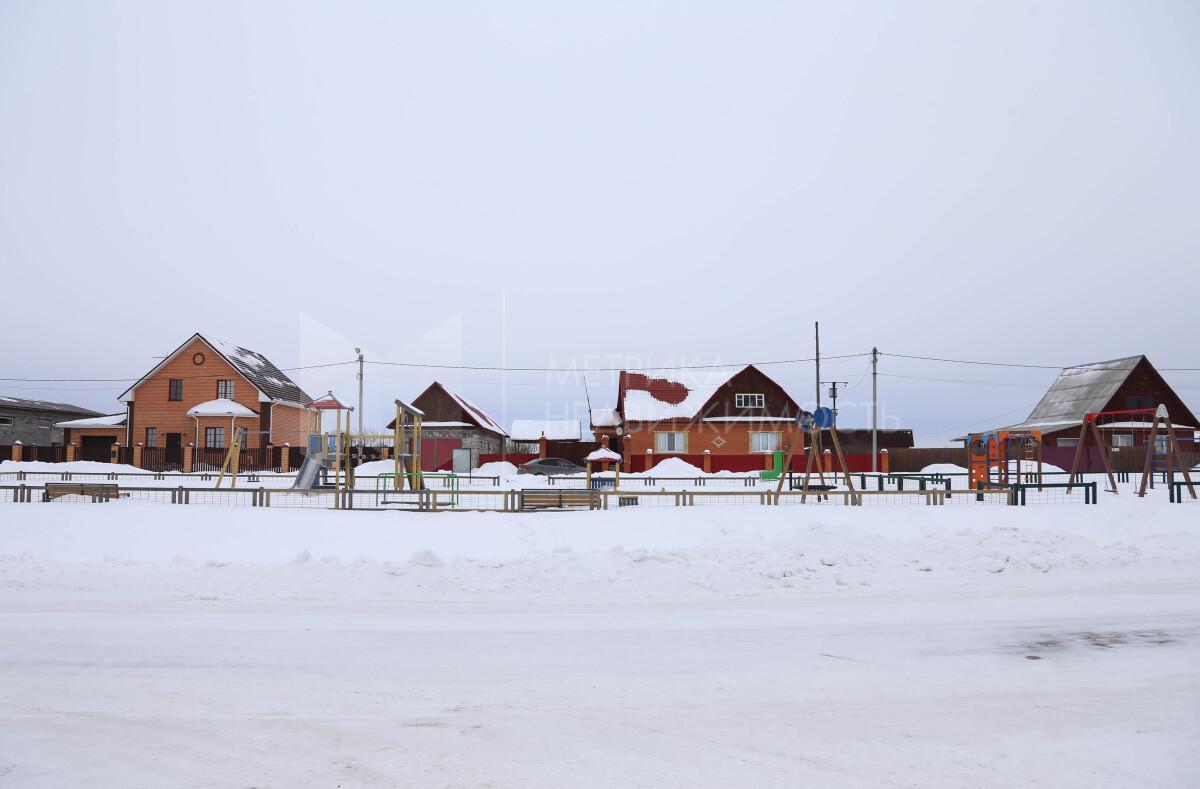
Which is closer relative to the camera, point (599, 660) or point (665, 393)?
point (599, 660)

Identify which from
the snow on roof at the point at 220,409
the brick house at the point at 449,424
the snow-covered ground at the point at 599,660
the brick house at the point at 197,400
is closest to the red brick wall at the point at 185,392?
the brick house at the point at 197,400

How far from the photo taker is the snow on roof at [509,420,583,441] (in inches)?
2126

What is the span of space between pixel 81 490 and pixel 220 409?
1056 inches

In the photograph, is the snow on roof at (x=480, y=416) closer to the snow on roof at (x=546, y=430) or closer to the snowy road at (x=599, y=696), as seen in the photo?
the snow on roof at (x=546, y=430)

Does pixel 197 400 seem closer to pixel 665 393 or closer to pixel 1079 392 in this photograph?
pixel 665 393

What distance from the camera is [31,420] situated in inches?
2331

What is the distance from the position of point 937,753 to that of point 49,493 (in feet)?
67.9

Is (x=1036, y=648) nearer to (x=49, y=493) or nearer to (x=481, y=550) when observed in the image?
(x=481, y=550)

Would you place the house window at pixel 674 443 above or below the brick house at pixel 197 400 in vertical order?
below

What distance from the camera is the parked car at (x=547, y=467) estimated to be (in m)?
43.1

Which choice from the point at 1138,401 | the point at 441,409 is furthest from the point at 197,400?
the point at 1138,401

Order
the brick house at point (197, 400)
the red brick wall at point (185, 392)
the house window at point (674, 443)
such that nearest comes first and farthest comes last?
the brick house at point (197, 400) < the red brick wall at point (185, 392) < the house window at point (674, 443)

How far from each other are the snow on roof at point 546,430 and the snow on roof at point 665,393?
17.4ft

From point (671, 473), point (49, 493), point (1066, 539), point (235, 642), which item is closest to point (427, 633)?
point (235, 642)
